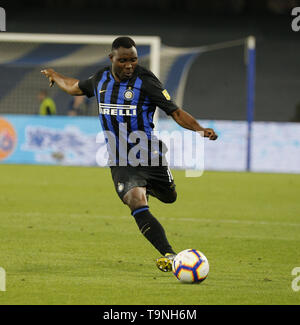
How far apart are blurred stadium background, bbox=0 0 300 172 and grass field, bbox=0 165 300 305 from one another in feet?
26.1

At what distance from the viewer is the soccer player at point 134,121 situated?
6680mm

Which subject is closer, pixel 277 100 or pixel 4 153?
pixel 4 153

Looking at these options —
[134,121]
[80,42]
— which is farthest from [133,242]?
[80,42]

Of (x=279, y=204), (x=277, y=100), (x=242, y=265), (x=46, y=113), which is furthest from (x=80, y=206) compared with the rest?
(x=277, y=100)

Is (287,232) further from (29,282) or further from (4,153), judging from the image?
(4,153)

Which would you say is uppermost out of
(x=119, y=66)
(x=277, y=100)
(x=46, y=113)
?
(x=277, y=100)

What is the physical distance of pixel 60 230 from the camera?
31.1 ft

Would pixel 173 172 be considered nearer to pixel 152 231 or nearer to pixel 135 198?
pixel 135 198

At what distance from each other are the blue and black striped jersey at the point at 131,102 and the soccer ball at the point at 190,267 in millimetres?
1249

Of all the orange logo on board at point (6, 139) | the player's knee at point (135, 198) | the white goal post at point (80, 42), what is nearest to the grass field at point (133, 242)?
the player's knee at point (135, 198)

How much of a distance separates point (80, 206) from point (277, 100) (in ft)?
61.1
